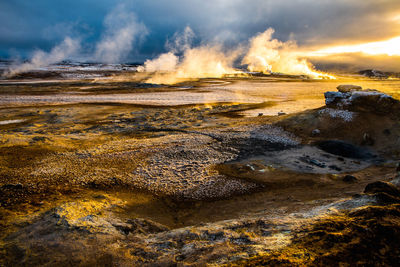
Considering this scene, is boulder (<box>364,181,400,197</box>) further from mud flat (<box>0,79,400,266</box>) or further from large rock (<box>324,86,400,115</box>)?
large rock (<box>324,86,400,115</box>)

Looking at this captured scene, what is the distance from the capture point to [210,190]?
8.15 m

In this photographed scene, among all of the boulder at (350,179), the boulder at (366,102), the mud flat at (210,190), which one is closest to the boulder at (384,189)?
the mud flat at (210,190)

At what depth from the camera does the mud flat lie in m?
3.69

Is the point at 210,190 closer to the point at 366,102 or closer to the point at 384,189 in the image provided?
the point at 384,189

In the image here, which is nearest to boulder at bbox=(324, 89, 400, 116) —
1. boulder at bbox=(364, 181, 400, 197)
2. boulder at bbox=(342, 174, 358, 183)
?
boulder at bbox=(342, 174, 358, 183)

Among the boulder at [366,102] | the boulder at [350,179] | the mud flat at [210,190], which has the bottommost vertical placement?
the boulder at [350,179]

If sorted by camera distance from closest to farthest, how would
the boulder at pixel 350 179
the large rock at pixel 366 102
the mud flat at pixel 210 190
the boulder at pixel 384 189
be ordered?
the mud flat at pixel 210 190
the boulder at pixel 384 189
the boulder at pixel 350 179
the large rock at pixel 366 102

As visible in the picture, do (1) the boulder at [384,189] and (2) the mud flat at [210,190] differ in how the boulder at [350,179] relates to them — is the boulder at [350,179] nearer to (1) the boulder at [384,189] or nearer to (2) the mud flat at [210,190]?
(2) the mud flat at [210,190]

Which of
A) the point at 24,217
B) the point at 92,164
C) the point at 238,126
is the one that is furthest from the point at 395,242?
the point at 238,126

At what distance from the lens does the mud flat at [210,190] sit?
369cm

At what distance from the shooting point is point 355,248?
331cm

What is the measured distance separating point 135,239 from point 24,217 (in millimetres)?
2925

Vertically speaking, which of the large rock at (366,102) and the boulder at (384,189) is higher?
the large rock at (366,102)

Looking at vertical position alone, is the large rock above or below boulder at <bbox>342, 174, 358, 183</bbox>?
above
